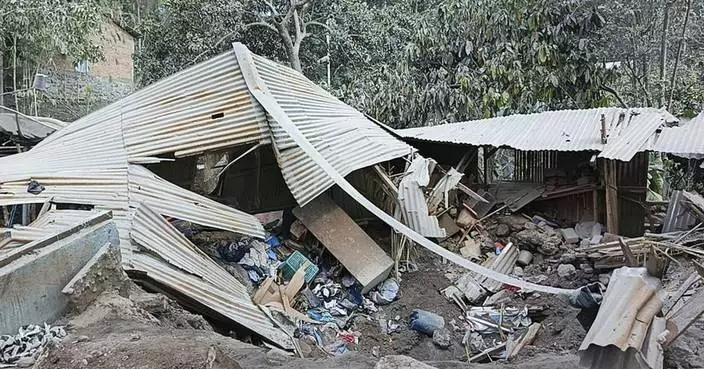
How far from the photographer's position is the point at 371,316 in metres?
8.06

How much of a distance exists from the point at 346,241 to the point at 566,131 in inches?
168

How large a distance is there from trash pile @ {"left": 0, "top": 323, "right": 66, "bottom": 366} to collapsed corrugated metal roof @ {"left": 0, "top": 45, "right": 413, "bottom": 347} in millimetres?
1305

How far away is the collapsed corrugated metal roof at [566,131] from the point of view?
8.90m

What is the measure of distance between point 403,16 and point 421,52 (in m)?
4.44

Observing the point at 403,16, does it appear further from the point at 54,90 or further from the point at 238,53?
the point at 54,90

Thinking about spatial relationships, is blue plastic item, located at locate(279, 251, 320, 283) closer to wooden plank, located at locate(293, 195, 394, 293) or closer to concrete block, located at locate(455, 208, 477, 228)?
wooden plank, located at locate(293, 195, 394, 293)

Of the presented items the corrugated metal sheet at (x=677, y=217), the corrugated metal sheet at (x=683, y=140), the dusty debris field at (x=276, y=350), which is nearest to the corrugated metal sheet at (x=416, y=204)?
the dusty debris field at (x=276, y=350)

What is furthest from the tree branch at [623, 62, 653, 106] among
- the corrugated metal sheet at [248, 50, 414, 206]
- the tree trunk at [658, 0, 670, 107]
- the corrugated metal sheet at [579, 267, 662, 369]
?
the corrugated metal sheet at [579, 267, 662, 369]

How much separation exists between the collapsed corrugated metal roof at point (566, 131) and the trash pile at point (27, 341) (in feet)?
23.9

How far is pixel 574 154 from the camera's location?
1079cm

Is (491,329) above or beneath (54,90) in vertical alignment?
beneath

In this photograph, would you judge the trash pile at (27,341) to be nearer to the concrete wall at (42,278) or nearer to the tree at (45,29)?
the concrete wall at (42,278)

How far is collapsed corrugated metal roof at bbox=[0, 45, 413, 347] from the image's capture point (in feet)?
20.0

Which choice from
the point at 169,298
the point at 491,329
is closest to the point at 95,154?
the point at 169,298
